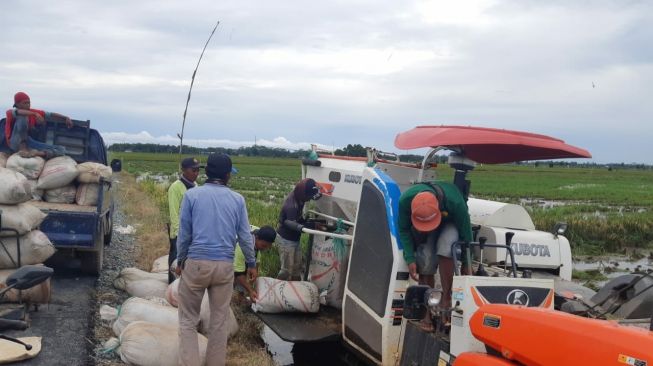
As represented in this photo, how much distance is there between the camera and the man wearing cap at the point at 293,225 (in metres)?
7.12

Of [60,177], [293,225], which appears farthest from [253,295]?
[60,177]

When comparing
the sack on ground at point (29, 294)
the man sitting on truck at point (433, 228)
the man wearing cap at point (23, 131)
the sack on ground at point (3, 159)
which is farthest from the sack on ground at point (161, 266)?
the man sitting on truck at point (433, 228)

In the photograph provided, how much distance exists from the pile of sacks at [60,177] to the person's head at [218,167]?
3948mm

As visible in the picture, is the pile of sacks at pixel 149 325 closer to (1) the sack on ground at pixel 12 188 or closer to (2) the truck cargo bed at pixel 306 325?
(2) the truck cargo bed at pixel 306 325

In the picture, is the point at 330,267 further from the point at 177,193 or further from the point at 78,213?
the point at 78,213

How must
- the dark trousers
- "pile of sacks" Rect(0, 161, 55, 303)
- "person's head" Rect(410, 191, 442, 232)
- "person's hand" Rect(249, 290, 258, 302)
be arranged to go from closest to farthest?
"person's head" Rect(410, 191, 442, 232) < "person's hand" Rect(249, 290, 258, 302) < "pile of sacks" Rect(0, 161, 55, 303) < the dark trousers

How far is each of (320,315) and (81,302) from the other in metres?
2.82

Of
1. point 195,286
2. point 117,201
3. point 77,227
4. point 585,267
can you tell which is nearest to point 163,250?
point 77,227

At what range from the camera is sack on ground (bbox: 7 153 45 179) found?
8.13 m

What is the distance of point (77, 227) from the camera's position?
7898mm

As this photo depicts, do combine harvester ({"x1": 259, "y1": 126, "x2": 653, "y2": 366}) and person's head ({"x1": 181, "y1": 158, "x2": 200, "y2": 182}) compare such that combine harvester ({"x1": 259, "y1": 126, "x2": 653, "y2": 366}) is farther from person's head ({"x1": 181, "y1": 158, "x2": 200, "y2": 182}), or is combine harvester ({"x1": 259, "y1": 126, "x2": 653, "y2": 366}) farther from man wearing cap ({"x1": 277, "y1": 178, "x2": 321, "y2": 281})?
person's head ({"x1": 181, "y1": 158, "x2": 200, "y2": 182})

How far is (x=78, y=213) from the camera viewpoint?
7863 mm

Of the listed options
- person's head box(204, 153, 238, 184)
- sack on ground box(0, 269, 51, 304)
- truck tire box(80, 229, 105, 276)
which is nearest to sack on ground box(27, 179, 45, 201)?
truck tire box(80, 229, 105, 276)

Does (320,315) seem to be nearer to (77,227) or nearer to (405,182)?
(405,182)
